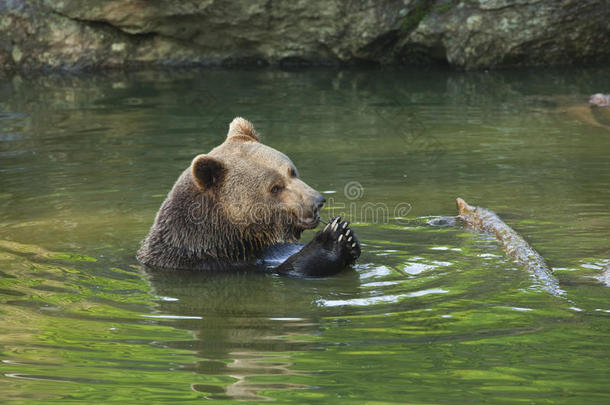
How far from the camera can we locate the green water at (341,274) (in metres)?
4.30

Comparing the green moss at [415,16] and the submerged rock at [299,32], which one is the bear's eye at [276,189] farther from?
the green moss at [415,16]

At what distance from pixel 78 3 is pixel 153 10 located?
1.62 metres

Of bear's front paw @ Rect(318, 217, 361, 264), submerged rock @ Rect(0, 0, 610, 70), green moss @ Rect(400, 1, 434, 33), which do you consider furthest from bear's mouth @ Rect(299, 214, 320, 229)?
green moss @ Rect(400, 1, 434, 33)

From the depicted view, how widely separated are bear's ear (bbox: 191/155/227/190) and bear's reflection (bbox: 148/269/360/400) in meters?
0.71

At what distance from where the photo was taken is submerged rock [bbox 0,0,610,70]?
16.8 metres

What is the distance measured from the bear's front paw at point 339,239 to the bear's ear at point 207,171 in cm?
85

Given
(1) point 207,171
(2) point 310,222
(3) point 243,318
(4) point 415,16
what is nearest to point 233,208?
(1) point 207,171

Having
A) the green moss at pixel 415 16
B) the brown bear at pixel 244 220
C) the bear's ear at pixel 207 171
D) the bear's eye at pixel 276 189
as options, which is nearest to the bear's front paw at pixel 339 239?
the brown bear at pixel 244 220

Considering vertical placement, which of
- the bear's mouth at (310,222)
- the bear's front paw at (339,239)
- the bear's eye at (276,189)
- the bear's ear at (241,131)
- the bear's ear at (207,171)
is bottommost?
the bear's front paw at (339,239)

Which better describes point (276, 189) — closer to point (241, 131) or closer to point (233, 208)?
point (233, 208)

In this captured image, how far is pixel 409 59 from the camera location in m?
18.6

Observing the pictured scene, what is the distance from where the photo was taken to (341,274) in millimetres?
6574

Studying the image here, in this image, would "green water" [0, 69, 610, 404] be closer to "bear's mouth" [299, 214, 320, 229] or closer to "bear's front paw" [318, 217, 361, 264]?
"bear's front paw" [318, 217, 361, 264]

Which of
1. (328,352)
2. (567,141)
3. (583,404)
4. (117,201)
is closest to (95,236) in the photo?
(117,201)
